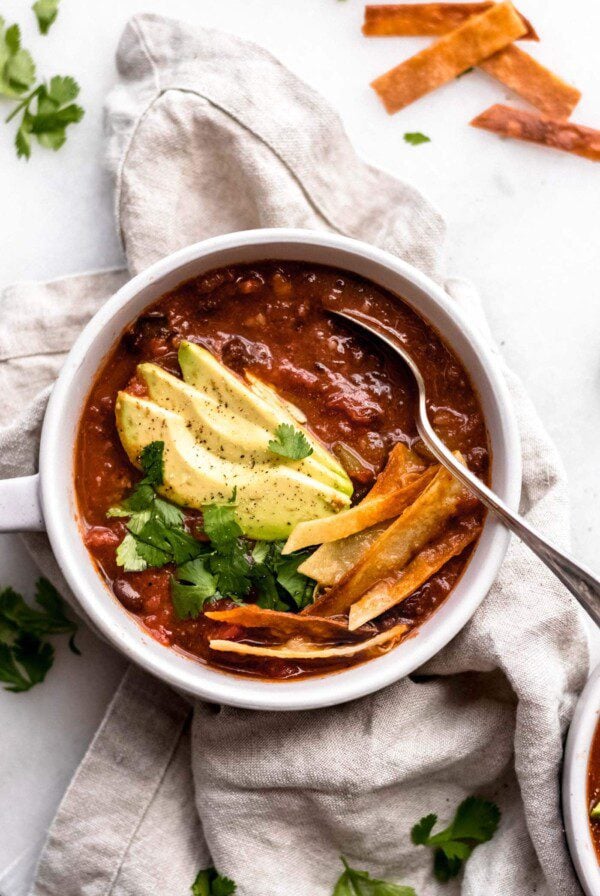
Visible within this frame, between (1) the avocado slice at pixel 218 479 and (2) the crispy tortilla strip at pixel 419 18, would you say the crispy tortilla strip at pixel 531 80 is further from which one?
(1) the avocado slice at pixel 218 479

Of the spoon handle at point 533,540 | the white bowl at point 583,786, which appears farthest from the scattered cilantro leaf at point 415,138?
the white bowl at point 583,786

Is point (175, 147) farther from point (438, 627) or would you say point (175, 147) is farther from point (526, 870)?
point (526, 870)

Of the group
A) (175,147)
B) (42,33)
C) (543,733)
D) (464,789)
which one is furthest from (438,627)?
(42,33)

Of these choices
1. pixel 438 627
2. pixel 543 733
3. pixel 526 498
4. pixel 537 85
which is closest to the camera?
pixel 438 627

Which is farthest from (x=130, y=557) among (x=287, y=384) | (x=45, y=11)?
(x=45, y=11)

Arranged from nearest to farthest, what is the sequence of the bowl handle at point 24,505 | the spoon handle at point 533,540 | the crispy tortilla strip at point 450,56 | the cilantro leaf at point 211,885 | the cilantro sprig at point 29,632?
the spoon handle at point 533,540 → the bowl handle at point 24,505 → the cilantro leaf at point 211,885 → the cilantro sprig at point 29,632 → the crispy tortilla strip at point 450,56

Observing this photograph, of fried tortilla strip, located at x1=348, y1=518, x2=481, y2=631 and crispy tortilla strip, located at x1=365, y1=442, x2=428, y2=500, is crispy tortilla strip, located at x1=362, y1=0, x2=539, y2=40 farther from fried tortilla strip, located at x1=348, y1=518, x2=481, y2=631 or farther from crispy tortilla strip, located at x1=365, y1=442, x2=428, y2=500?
fried tortilla strip, located at x1=348, y1=518, x2=481, y2=631
